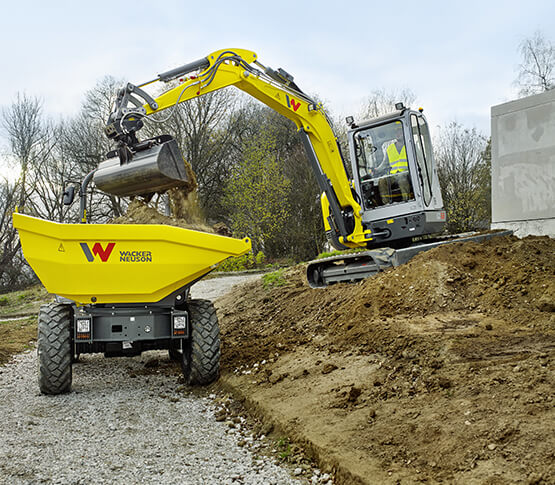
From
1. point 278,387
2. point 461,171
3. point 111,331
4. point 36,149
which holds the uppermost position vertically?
point 36,149

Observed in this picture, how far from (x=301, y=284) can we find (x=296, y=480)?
22.4ft

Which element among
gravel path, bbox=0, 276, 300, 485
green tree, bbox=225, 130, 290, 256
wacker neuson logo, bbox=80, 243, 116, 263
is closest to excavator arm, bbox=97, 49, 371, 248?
wacker neuson logo, bbox=80, 243, 116, 263

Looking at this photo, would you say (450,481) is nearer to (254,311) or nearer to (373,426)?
(373,426)

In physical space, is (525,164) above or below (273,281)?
above

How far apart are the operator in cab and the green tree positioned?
44.2 feet

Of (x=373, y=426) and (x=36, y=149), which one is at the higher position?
(x=36, y=149)

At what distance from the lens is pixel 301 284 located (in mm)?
10305

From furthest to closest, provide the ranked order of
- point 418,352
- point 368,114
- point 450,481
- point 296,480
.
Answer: point 368,114 < point 418,352 < point 296,480 < point 450,481

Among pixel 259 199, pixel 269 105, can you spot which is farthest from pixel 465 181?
pixel 269 105

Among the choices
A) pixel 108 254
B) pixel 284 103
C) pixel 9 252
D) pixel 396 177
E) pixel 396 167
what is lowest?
pixel 108 254

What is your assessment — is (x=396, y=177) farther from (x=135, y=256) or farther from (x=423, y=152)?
(x=135, y=256)

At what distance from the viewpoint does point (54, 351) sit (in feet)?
18.1

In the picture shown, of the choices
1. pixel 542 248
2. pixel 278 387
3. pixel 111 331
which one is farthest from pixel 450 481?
pixel 542 248

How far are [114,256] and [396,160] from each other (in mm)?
5016
